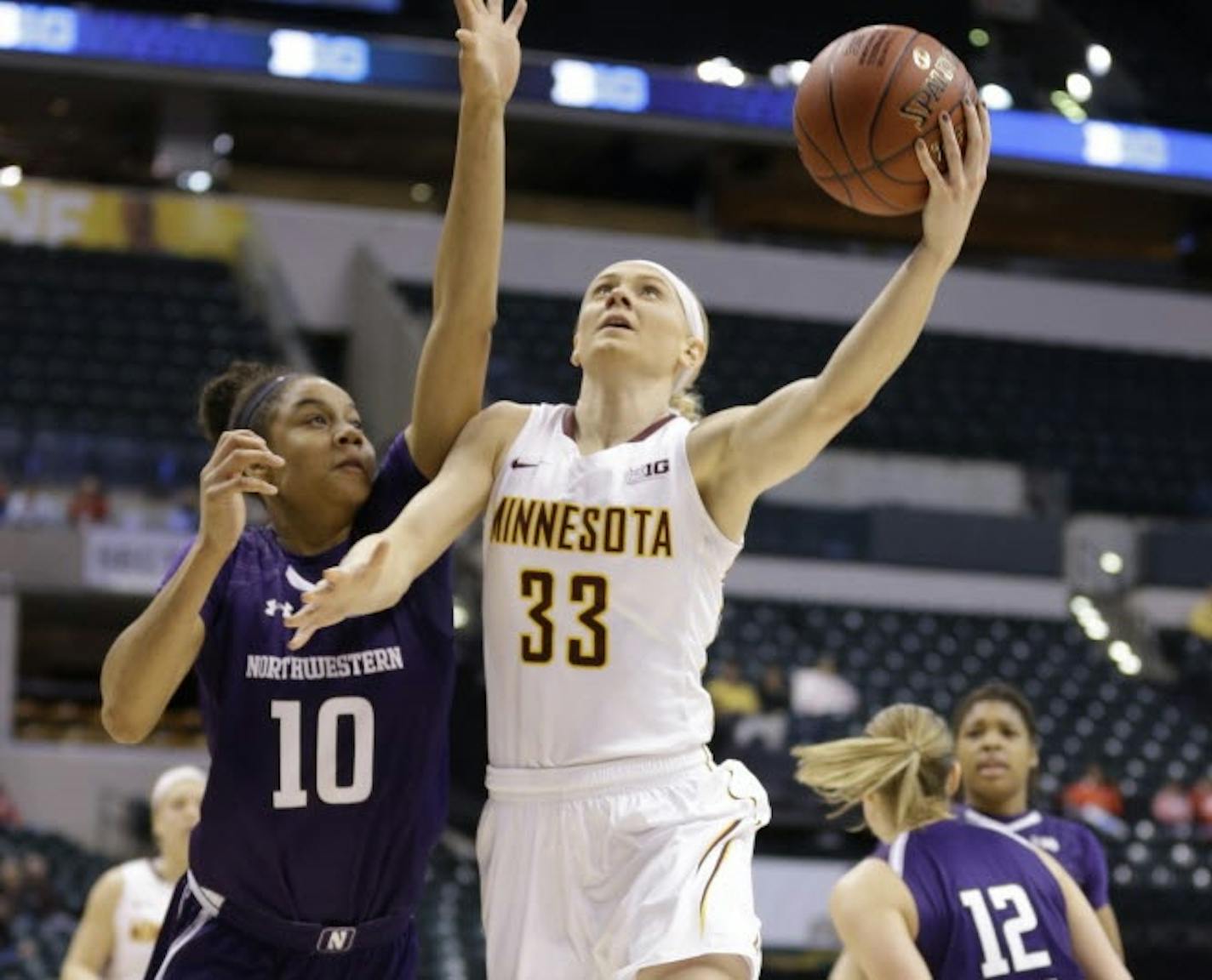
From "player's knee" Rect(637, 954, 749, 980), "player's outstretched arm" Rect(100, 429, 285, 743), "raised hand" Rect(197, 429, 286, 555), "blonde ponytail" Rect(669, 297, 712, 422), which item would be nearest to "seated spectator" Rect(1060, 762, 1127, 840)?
"blonde ponytail" Rect(669, 297, 712, 422)

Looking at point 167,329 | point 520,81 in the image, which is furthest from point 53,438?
point 520,81

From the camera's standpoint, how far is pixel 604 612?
4023 millimetres

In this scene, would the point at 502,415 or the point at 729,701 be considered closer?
the point at 502,415

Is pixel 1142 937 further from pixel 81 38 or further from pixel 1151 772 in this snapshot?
pixel 81 38

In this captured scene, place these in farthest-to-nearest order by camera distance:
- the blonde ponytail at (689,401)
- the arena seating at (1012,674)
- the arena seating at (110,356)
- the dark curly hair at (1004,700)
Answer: the arena seating at (110,356) → the arena seating at (1012,674) → the dark curly hair at (1004,700) → the blonde ponytail at (689,401)

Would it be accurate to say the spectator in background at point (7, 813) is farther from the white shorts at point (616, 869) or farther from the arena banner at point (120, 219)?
the white shorts at point (616, 869)

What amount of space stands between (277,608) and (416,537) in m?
0.38

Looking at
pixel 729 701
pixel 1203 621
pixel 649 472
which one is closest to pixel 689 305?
pixel 649 472

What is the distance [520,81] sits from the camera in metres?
20.0

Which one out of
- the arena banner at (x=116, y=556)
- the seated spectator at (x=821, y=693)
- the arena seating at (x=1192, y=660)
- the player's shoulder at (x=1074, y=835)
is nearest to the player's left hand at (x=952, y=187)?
the player's shoulder at (x=1074, y=835)

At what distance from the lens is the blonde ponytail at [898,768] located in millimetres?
5445

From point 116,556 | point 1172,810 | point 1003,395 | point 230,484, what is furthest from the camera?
point 1003,395

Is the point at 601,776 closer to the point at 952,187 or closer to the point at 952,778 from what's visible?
the point at 952,187

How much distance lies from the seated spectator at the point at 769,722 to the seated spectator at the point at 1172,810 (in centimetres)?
234
